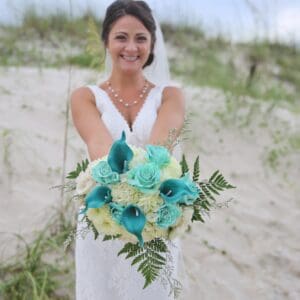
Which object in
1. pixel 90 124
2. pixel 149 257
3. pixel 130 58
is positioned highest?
pixel 130 58

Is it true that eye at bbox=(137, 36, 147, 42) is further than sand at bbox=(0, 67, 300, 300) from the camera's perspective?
No

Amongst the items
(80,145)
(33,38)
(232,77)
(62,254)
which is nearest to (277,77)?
(232,77)

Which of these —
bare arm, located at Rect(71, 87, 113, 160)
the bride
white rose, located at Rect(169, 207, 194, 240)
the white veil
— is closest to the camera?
white rose, located at Rect(169, 207, 194, 240)

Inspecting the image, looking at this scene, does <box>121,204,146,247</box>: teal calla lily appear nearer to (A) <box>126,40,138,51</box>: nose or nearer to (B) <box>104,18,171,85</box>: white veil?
(A) <box>126,40,138,51</box>: nose

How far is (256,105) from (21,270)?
12.2 feet

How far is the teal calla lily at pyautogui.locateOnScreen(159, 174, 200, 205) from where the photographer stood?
1.76 metres

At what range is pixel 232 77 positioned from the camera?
791 centimetres

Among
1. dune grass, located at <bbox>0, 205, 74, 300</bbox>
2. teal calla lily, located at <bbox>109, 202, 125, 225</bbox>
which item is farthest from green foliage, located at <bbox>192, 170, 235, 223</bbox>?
dune grass, located at <bbox>0, 205, 74, 300</bbox>

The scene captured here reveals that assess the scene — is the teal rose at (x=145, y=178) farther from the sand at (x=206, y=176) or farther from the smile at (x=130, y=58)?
the sand at (x=206, y=176)

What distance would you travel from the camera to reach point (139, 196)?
178cm

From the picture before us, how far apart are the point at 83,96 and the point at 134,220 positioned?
33.6 inches

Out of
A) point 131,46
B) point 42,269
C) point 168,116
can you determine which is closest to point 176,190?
point 168,116

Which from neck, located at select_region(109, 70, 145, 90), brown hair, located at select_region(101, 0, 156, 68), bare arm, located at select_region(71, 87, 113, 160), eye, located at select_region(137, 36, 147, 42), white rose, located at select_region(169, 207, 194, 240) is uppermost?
brown hair, located at select_region(101, 0, 156, 68)

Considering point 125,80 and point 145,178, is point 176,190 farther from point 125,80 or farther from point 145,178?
point 125,80
